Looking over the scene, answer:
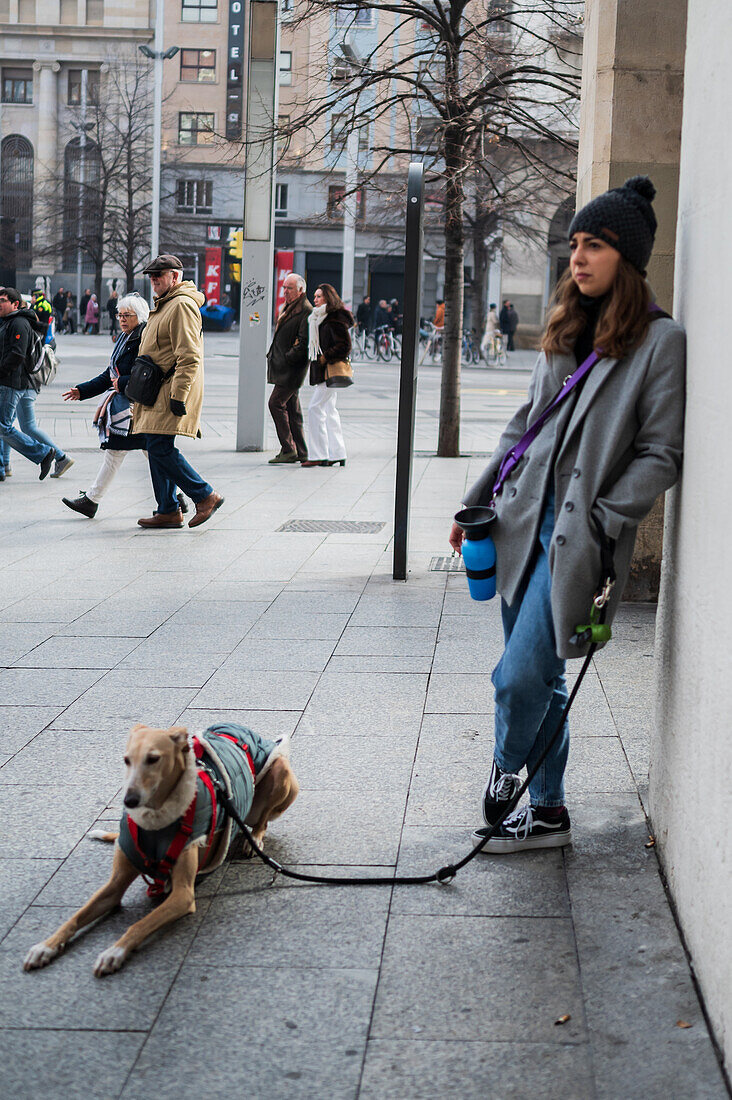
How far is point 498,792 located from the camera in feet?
12.8

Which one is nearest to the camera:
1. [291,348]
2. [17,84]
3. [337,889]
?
[337,889]

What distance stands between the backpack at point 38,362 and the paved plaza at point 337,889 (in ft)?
14.8

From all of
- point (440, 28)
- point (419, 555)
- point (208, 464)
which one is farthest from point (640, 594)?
point (440, 28)

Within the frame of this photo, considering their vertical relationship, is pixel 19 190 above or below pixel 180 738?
above

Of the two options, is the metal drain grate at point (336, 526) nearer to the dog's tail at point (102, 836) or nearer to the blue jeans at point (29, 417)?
the blue jeans at point (29, 417)

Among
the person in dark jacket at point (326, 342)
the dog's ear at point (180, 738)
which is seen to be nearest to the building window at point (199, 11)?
the person in dark jacket at point (326, 342)

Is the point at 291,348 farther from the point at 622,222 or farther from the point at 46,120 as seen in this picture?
the point at 46,120

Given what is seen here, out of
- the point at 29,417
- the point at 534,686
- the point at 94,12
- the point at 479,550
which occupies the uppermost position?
the point at 94,12

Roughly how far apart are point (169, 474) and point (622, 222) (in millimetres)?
6616

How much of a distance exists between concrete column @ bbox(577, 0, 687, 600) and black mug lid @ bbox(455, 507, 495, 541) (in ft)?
11.5

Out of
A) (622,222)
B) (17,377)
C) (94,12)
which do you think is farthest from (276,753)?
(94,12)

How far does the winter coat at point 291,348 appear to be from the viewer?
13.8m

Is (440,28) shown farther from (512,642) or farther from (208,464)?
(512,642)

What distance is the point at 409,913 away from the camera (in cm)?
346
